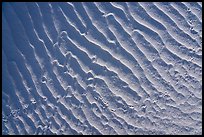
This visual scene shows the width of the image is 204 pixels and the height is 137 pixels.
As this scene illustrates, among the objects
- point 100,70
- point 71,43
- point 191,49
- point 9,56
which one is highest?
point 9,56

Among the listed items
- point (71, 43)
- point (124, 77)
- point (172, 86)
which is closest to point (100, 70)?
point (124, 77)

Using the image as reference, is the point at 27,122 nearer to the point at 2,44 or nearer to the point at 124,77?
the point at 2,44

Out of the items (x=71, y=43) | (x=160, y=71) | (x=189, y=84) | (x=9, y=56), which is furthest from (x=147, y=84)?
(x=9, y=56)

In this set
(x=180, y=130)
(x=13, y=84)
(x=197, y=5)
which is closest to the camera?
(x=180, y=130)

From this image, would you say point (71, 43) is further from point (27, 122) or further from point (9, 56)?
point (27, 122)

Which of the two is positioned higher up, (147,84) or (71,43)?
(71,43)

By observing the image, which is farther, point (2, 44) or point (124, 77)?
point (2, 44)

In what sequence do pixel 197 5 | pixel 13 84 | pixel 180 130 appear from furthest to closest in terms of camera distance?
1. pixel 13 84
2. pixel 197 5
3. pixel 180 130
